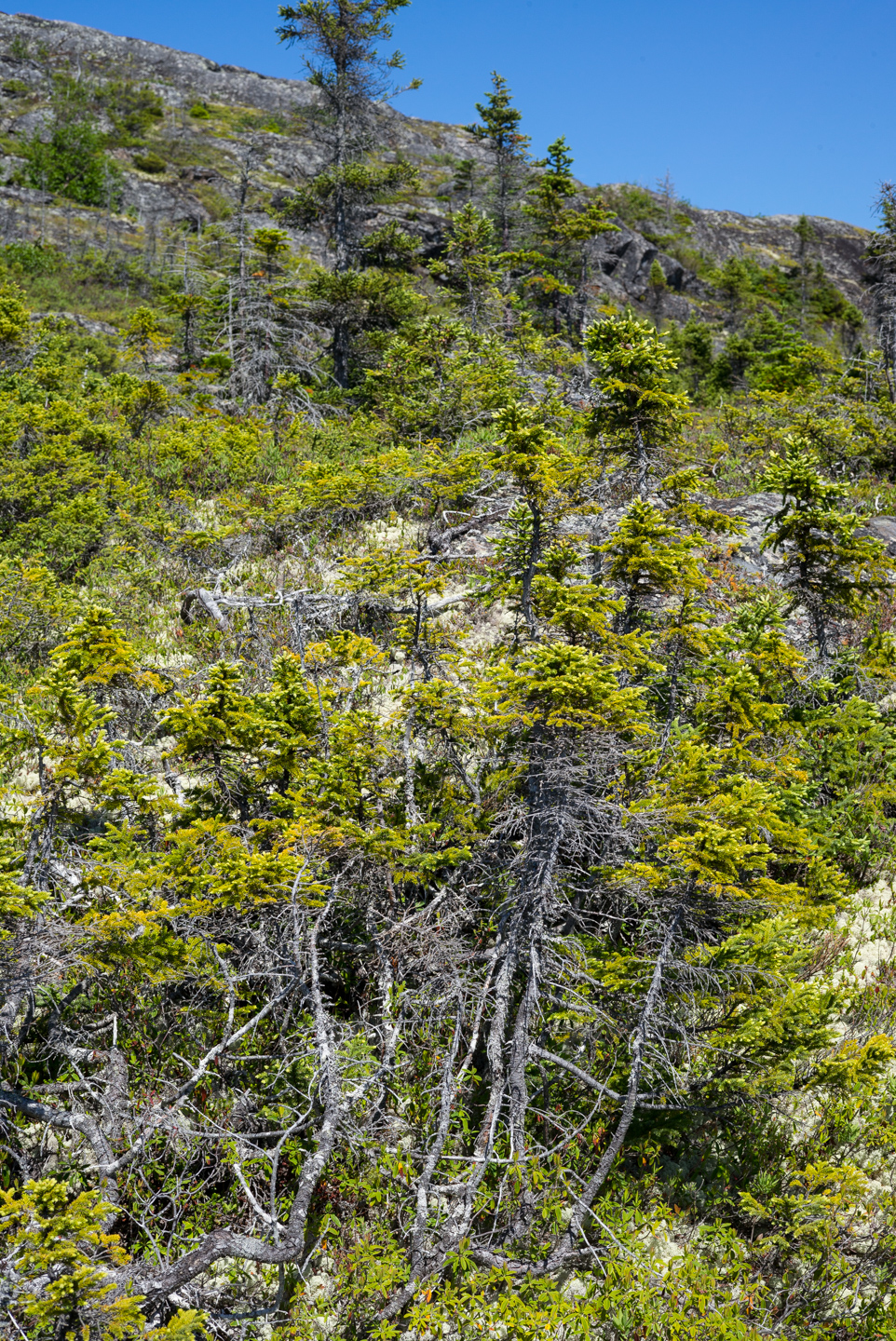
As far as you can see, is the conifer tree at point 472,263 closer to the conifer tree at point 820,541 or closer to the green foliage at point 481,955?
the green foliage at point 481,955

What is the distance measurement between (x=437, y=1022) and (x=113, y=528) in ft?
33.0

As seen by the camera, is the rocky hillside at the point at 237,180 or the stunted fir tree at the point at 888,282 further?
the rocky hillside at the point at 237,180

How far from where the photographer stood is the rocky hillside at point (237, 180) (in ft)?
136

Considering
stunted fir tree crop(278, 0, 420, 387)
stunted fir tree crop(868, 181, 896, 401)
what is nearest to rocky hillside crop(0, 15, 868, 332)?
stunted fir tree crop(278, 0, 420, 387)

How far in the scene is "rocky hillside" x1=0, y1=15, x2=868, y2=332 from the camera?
41594 millimetres

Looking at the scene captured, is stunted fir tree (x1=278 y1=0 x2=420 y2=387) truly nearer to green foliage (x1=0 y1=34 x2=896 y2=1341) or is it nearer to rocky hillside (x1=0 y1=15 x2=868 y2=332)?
rocky hillside (x1=0 y1=15 x2=868 y2=332)

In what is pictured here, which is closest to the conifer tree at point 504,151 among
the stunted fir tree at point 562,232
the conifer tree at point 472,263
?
the stunted fir tree at point 562,232

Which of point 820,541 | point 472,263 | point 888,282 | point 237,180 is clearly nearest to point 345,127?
point 472,263

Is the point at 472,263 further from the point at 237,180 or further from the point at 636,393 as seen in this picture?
the point at 237,180

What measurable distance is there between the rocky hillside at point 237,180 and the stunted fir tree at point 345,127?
4.45ft

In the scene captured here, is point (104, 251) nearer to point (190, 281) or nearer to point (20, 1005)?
point (190, 281)

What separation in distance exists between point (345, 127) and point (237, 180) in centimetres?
3564

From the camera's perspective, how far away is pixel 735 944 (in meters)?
4.98

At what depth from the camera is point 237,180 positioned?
51.1 meters
